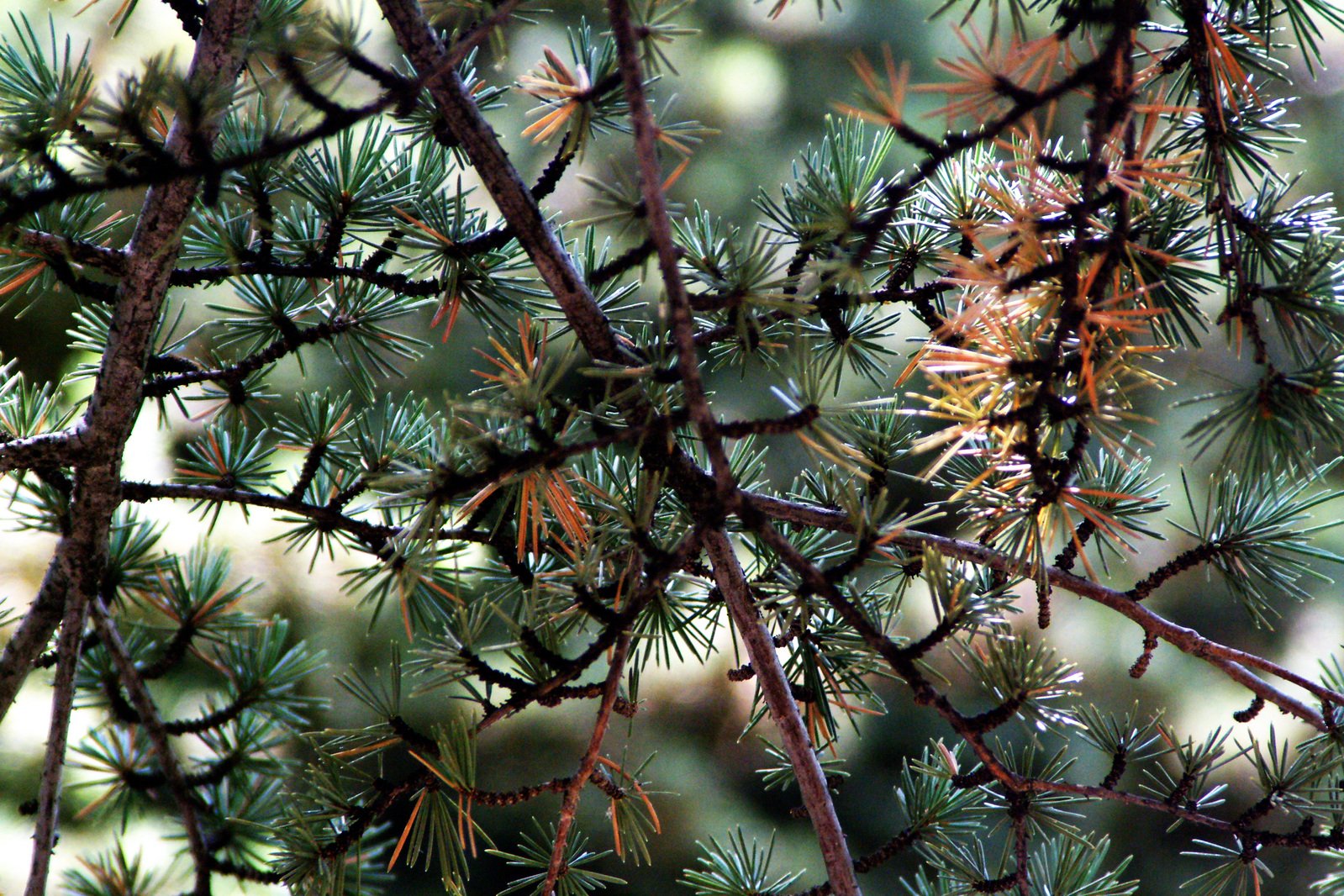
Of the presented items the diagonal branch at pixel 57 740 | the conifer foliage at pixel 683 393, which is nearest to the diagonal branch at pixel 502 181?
→ the conifer foliage at pixel 683 393

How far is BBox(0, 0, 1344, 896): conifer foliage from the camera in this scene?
25 cm

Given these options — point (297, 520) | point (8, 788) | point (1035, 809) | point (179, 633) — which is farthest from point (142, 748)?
point (8, 788)

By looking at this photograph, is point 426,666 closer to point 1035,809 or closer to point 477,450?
point 477,450

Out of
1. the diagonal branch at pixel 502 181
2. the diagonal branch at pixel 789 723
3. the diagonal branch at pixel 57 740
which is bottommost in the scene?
the diagonal branch at pixel 789 723

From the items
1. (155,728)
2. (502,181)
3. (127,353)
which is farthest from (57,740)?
(502,181)

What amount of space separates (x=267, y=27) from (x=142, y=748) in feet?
1.23

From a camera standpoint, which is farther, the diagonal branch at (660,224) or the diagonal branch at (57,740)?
the diagonal branch at (57,740)

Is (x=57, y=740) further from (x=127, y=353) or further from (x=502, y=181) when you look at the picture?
(x=502, y=181)

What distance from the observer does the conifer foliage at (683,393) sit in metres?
0.25

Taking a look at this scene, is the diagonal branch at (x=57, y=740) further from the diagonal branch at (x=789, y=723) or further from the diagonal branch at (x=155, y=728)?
the diagonal branch at (x=789, y=723)

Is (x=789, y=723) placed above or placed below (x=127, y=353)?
below

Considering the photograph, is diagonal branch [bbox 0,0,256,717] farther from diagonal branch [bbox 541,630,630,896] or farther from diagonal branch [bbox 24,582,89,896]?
diagonal branch [bbox 541,630,630,896]

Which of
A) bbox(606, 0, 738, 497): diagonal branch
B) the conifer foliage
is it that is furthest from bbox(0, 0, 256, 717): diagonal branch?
bbox(606, 0, 738, 497): diagonal branch

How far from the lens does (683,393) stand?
0.26 m
